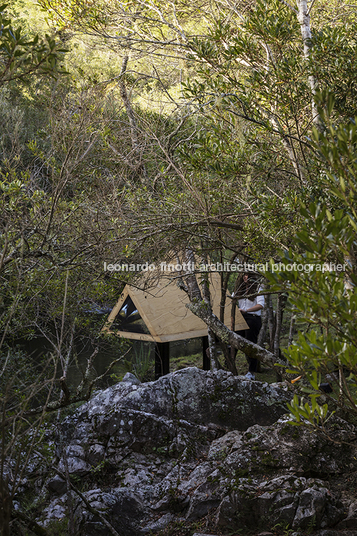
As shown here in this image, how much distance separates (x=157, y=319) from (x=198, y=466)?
270 cm

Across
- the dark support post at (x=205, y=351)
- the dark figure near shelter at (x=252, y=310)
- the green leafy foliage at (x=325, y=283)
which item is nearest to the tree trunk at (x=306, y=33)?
the green leafy foliage at (x=325, y=283)

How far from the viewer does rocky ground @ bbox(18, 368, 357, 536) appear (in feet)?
10.6

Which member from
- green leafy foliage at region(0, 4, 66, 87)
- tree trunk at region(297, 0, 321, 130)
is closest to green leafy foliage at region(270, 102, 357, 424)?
green leafy foliage at region(0, 4, 66, 87)

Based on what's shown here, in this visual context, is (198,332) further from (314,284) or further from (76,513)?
(314,284)

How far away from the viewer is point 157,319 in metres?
6.34

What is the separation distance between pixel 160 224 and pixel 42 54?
2.92m

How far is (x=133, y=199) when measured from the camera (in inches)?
219

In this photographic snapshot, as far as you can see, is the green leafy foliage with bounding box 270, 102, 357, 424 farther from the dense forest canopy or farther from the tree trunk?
the tree trunk

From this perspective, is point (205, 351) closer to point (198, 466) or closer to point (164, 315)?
point (164, 315)

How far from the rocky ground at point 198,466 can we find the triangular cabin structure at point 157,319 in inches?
54.0

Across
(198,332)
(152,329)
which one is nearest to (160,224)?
(152,329)

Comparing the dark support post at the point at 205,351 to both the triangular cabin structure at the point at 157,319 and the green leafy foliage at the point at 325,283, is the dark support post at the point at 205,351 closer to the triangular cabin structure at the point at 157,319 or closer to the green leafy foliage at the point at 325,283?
the triangular cabin structure at the point at 157,319

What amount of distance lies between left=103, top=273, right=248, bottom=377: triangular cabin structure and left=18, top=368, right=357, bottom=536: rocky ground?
1.37m

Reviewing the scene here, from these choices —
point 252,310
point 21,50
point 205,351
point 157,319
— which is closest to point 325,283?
point 21,50
